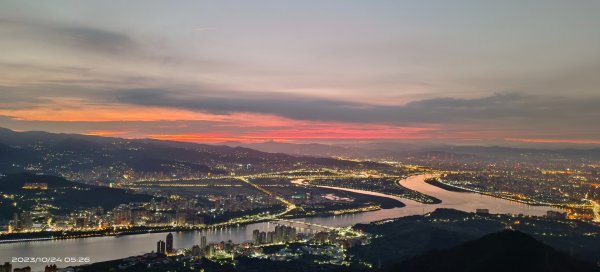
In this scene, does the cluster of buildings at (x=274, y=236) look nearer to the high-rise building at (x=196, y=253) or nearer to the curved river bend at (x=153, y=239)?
the curved river bend at (x=153, y=239)

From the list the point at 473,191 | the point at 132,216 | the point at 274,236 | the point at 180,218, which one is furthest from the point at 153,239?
the point at 473,191

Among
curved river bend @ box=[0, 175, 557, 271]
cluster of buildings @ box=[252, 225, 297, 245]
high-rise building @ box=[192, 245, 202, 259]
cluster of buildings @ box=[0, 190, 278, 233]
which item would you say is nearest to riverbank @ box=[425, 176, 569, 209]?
curved river bend @ box=[0, 175, 557, 271]

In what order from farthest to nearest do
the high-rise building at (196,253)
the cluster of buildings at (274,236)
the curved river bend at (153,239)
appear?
the cluster of buildings at (274,236) → the curved river bend at (153,239) → the high-rise building at (196,253)

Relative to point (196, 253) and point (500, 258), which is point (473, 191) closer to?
point (500, 258)

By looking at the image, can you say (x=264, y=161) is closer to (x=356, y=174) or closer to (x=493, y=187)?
(x=356, y=174)

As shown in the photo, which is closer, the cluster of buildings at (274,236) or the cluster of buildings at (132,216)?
the cluster of buildings at (274,236)

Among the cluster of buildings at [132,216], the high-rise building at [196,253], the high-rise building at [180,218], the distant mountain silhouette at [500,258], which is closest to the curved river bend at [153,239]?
the high-rise building at [180,218]

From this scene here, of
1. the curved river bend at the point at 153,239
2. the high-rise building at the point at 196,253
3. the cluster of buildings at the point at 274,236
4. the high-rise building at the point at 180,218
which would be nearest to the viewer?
the high-rise building at the point at 196,253

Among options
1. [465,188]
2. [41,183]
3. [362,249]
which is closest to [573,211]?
[465,188]
